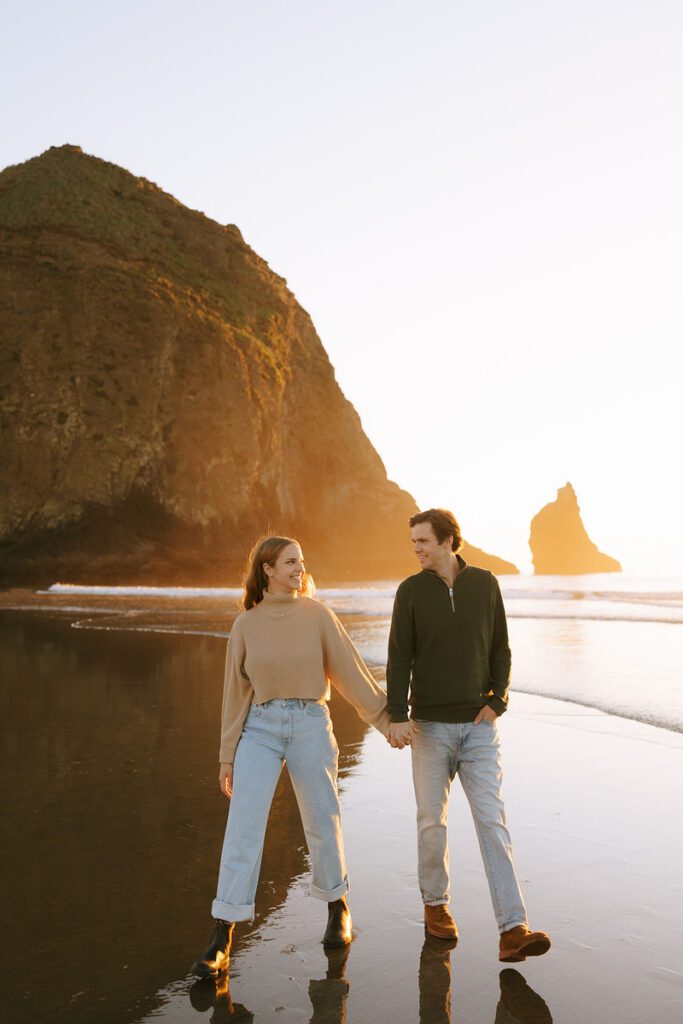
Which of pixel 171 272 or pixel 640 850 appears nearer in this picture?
pixel 640 850

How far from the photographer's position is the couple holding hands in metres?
3.54

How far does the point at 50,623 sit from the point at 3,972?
64.1 feet

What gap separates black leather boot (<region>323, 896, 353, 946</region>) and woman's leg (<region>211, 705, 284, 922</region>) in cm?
33

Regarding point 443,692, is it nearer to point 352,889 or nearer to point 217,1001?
point 352,889

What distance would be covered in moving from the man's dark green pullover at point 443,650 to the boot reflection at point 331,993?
0.99m

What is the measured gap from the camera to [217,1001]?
2.97m

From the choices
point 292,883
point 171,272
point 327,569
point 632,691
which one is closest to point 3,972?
point 292,883

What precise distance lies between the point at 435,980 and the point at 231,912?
0.83 m

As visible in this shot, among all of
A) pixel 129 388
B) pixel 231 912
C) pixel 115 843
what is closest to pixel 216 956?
pixel 231 912

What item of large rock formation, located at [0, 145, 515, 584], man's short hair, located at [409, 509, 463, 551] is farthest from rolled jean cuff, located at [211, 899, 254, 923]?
large rock formation, located at [0, 145, 515, 584]

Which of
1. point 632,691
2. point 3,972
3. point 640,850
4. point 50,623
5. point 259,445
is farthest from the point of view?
point 259,445

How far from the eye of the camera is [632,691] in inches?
393

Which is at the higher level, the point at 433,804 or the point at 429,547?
the point at 429,547

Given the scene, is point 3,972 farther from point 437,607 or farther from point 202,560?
point 202,560
